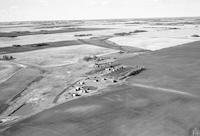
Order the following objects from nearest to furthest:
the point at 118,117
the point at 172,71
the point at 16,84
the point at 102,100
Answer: the point at 118,117
the point at 102,100
the point at 16,84
the point at 172,71

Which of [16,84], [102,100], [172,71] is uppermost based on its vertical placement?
[172,71]

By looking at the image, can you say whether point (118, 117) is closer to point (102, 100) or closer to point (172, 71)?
point (102, 100)

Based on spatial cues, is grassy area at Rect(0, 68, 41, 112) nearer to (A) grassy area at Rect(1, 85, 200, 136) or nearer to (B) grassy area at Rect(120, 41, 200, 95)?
(A) grassy area at Rect(1, 85, 200, 136)

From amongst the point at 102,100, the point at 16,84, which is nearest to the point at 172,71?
the point at 102,100

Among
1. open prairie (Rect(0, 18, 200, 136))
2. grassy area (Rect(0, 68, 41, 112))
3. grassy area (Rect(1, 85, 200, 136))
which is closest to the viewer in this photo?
grassy area (Rect(1, 85, 200, 136))

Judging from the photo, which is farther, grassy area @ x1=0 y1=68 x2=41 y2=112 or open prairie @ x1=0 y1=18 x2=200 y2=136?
grassy area @ x1=0 y1=68 x2=41 y2=112

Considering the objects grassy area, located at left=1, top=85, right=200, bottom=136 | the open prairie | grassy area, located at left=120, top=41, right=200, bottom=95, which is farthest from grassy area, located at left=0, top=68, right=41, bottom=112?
grassy area, located at left=120, top=41, right=200, bottom=95

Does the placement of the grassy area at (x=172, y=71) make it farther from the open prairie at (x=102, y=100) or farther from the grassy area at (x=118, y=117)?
the grassy area at (x=118, y=117)

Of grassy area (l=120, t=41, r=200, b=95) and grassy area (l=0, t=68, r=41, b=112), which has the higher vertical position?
grassy area (l=120, t=41, r=200, b=95)

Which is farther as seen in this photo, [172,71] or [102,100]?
[172,71]

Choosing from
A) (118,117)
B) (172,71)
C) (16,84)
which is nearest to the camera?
(118,117)

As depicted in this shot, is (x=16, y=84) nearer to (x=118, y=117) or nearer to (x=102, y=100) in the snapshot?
(x=102, y=100)

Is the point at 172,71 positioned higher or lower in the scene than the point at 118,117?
higher
